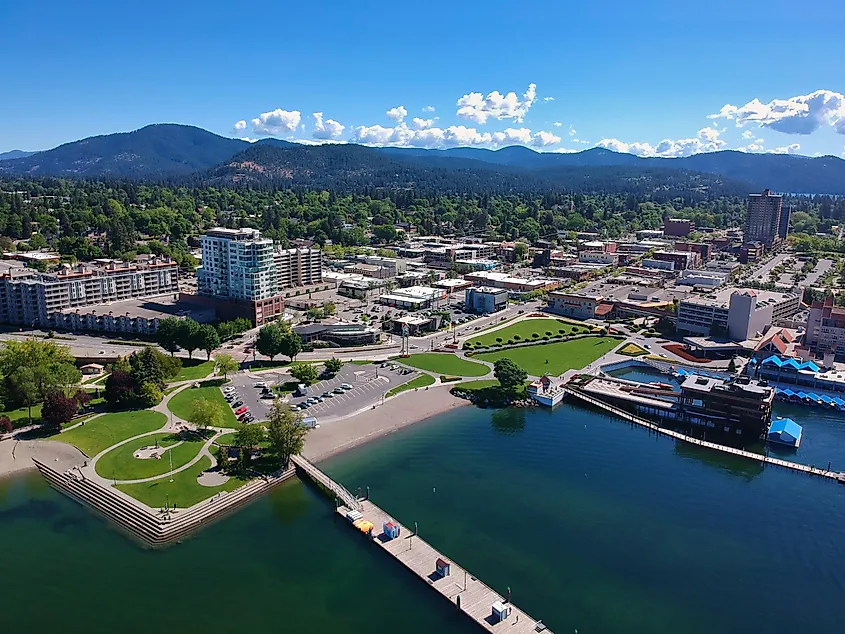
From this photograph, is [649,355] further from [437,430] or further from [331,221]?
[331,221]

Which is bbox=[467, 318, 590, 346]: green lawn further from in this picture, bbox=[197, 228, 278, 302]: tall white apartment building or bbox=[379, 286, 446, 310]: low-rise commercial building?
bbox=[197, 228, 278, 302]: tall white apartment building

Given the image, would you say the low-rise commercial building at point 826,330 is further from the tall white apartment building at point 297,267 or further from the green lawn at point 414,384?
the tall white apartment building at point 297,267

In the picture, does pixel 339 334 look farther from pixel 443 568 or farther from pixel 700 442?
pixel 443 568

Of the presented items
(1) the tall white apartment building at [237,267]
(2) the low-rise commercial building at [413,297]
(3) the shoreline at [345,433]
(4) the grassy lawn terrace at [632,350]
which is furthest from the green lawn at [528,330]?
(1) the tall white apartment building at [237,267]

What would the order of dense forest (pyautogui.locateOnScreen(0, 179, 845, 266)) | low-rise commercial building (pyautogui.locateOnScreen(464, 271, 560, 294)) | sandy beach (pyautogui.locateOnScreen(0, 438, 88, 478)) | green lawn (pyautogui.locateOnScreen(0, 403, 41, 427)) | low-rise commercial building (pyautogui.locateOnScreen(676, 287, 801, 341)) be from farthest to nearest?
dense forest (pyautogui.locateOnScreen(0, 179, 845, 266))
low-rise commercial building (pyautogui.locateOnScreen(464, 271, 560, 294))
low-rise commercial building (pyautogui.locateOnScreen(676, 287, 801, 341))
green lawn (pyautogui.locateOnScreen(0, 403, 41, 427))
sandy beach (pyautogui.locateOnScreen(0, 438, 88, 478))

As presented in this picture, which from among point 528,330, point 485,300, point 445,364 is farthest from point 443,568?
point 485,300

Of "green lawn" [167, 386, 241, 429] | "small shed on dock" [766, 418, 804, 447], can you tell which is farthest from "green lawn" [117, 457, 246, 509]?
"small shed on dock" [766, 418, 804, 447]
